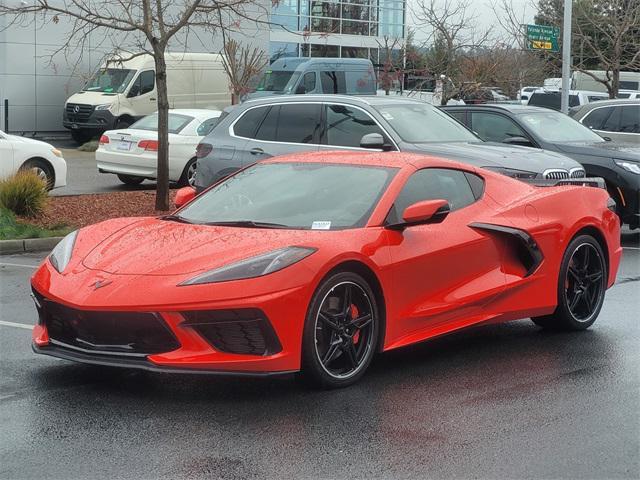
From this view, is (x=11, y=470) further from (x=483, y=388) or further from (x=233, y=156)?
(x=233, y=156)

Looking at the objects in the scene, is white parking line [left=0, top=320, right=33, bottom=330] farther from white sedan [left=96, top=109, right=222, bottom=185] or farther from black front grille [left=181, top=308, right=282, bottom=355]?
white sedan [left=96, top=109, right=222, bottom=185]

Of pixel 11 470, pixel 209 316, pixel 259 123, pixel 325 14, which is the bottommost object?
pixel 11 470

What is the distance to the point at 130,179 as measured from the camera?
20.1m

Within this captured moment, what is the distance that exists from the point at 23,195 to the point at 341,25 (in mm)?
31267

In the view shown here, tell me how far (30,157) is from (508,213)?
36.1 feet

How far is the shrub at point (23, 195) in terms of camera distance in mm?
14070

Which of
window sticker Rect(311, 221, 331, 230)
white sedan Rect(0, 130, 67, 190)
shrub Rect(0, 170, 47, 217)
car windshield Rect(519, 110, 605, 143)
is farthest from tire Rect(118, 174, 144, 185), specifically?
window sticker Rect(311, 221, 331, 230)

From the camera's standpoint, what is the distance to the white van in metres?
29.9

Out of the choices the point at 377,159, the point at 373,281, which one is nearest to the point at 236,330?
the point at 373,281

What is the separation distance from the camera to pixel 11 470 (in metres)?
4.77

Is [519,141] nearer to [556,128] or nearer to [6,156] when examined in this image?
[556,128]

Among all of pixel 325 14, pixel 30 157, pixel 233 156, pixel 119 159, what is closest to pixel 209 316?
pixel 233 156

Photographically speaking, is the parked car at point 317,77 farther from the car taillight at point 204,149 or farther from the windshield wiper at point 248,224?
the windshield wiper at point 248,224

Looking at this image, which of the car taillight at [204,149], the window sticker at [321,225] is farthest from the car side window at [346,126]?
the window sticker at [321,225]
